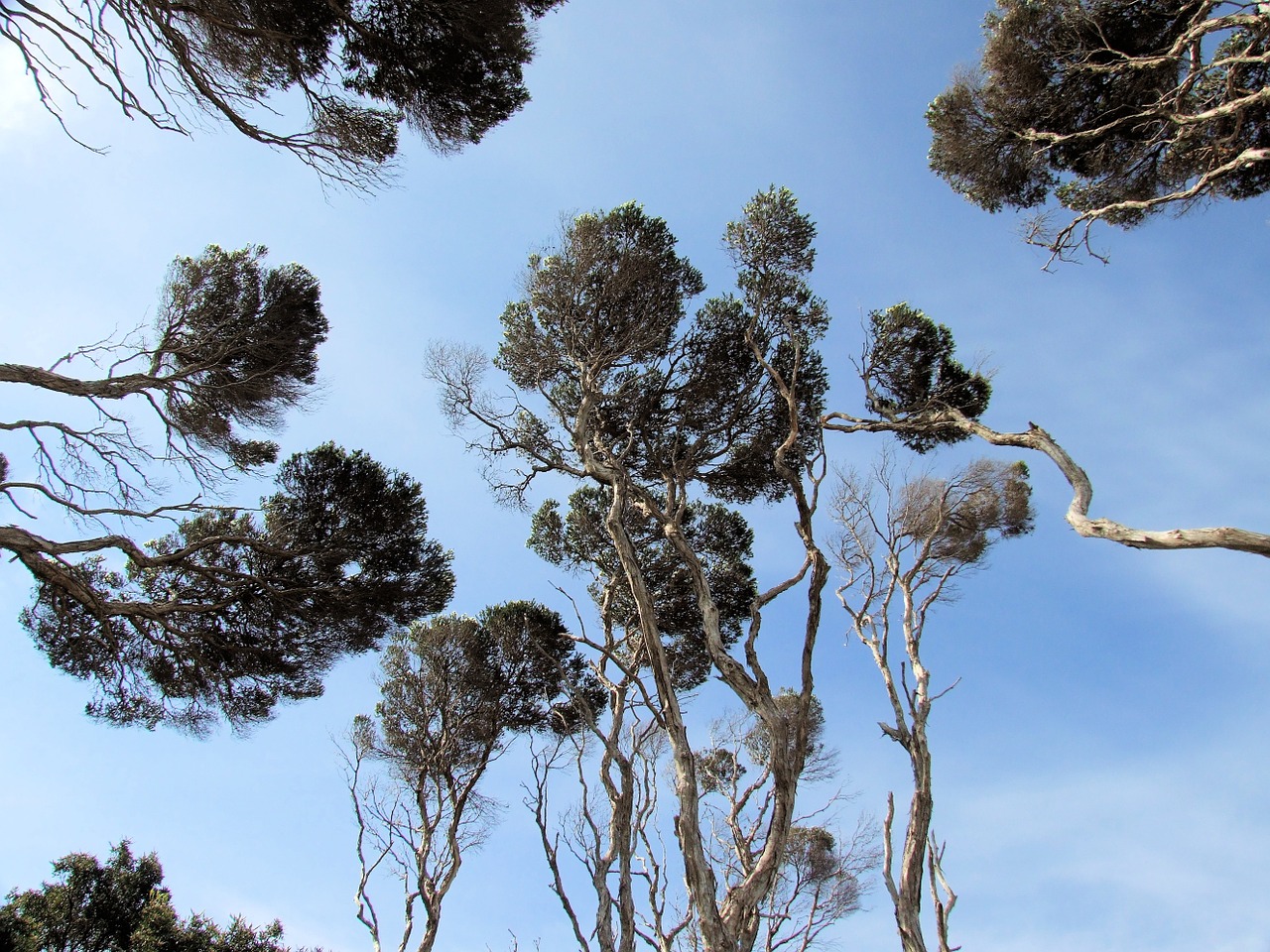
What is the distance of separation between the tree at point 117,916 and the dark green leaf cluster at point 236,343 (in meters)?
6.73

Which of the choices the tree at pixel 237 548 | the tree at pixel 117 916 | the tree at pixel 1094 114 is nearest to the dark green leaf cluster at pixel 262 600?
the tree at pixel 237 548

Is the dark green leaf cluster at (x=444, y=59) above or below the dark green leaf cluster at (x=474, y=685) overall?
above

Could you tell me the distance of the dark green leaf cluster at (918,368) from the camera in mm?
8898

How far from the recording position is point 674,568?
10172 mm

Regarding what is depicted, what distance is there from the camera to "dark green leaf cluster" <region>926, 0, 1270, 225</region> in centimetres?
703

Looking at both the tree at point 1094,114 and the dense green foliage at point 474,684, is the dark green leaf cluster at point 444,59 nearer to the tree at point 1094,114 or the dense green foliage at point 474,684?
the tree at point 1094,114

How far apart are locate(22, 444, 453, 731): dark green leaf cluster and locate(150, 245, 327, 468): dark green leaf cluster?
2.96 ft

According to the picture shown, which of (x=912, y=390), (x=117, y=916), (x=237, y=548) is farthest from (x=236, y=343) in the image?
(x=117, y=916)

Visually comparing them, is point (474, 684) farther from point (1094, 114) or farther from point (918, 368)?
point (1094, 114)

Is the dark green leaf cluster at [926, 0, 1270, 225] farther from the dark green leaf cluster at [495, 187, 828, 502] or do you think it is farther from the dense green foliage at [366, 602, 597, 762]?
the dense green foliage at [366, 602, 597, 762]

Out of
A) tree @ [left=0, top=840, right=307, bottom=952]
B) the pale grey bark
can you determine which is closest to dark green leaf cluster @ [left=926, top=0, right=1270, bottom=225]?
the pale grey bark

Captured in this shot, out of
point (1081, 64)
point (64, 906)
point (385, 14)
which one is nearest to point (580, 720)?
point (64, 906)

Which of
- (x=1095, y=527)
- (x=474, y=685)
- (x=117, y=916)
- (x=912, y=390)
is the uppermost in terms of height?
(x=912, y=390)

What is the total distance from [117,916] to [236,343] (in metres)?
8.91
